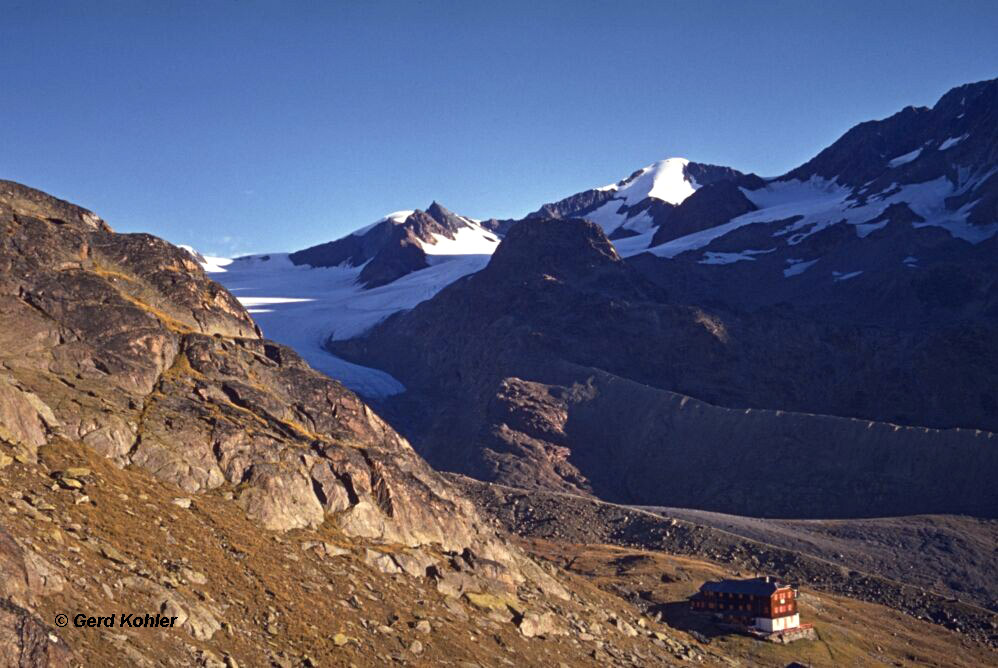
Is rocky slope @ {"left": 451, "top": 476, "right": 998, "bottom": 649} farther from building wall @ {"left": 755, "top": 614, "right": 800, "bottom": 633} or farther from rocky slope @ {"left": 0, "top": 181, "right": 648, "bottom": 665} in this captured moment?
rocky slope @ {"left": 0, "top": 181, "right": 648, "bottom": 665}

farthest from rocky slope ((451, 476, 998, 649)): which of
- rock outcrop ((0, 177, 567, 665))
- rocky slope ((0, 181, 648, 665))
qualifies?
rock outcrop ((0, 177, 567, 665))

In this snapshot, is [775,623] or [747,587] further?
[747,587]

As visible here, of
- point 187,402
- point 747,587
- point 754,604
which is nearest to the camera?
point 187,402

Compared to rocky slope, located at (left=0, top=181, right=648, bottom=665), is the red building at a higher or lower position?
lower

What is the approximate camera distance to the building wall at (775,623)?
73.9 metres

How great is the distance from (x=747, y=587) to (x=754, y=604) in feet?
4.69

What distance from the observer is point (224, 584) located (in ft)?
120

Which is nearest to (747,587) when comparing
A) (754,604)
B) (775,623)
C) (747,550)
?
(754,604)

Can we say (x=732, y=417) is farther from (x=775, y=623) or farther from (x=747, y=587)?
(x=775, y=623)

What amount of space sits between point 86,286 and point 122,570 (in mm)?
21319

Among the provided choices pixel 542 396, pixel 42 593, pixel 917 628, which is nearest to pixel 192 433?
pixel 42 593

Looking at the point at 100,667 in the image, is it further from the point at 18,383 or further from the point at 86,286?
the point at 86,286

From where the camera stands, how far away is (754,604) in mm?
74938

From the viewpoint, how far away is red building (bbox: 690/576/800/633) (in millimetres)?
74000
